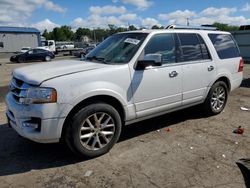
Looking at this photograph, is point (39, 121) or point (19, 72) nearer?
point (39, 121)

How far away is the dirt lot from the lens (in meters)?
3.49

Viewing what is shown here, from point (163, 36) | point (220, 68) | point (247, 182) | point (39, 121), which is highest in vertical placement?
point (163, 36)

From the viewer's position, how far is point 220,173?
3.63 metres

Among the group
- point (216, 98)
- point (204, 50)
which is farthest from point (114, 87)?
point (216, 98)

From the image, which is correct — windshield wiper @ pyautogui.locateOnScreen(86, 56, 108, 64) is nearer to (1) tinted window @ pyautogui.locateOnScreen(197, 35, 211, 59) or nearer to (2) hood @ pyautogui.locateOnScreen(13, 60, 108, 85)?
(2) hood @ pyautogui.locateOnScreen(13, 60, 108, 85)

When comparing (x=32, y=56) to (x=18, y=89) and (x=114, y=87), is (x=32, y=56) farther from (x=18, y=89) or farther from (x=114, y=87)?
(x=114, y=87)

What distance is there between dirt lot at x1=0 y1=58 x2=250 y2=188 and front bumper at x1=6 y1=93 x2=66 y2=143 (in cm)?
50

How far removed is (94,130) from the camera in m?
4.04

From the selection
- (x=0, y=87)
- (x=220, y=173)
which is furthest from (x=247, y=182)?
(x=0, y=87)

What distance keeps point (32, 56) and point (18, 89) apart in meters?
25.8

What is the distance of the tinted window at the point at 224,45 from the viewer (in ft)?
19.0

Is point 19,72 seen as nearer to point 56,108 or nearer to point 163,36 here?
point 56,108

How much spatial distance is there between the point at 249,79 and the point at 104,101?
28.1ft

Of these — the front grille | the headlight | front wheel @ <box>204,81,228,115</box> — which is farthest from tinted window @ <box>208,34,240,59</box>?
the front grille
